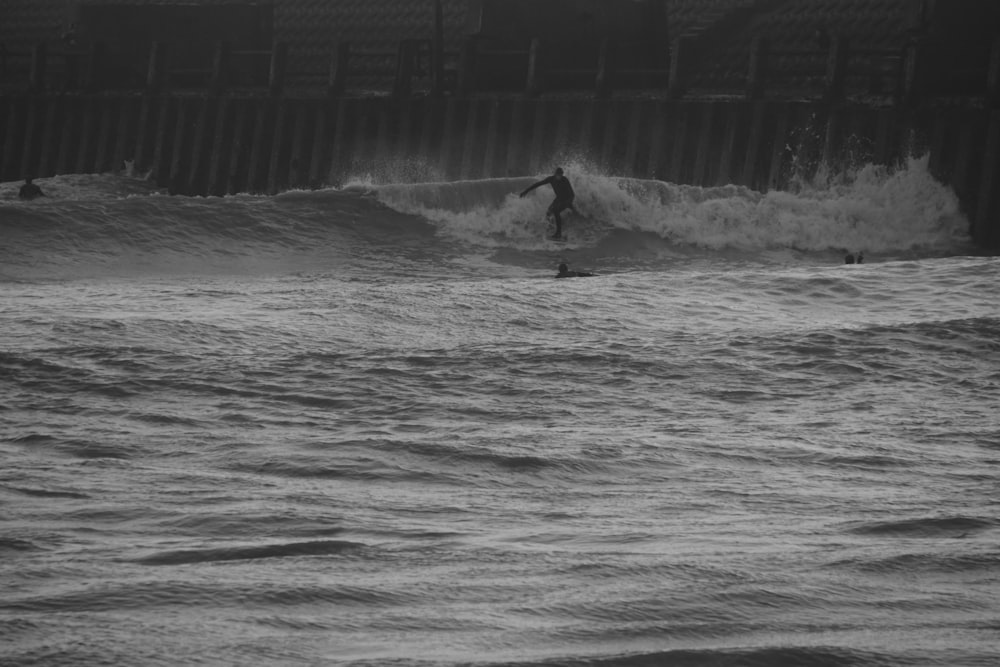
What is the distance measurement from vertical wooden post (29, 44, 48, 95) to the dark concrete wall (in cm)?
39

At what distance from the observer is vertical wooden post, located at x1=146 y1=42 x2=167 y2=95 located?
96.6 ft

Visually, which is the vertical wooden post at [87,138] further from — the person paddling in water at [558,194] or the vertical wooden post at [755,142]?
the vertical wooden post at [755,142]

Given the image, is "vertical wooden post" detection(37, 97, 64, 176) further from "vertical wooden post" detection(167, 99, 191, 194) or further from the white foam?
the white foam

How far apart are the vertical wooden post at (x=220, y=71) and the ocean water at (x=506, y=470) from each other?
11.2 meters

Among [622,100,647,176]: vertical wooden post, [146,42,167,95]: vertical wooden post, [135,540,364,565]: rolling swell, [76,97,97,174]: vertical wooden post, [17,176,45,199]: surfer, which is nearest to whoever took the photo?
[135,540,364,565]: rolling swell

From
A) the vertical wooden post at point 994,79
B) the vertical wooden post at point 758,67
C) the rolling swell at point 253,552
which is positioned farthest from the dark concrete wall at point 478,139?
the rolling swell at point 253,552

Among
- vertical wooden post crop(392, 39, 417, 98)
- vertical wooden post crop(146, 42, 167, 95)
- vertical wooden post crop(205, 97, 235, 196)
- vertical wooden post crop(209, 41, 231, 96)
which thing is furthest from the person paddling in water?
vertical wooden post crop(146, 42, 167, 95)

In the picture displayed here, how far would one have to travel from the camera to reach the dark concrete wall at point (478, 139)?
2056 centimetres

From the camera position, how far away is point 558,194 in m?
21.9

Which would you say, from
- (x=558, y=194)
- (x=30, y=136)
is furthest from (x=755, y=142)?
(x=30, y=136)

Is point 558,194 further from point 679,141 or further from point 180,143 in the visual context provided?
point 180,143

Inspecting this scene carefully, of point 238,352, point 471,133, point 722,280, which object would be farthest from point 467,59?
point 238,352

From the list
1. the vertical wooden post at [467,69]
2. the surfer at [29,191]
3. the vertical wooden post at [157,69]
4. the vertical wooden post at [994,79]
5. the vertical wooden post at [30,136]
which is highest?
the vertical wooden post at [994,79]

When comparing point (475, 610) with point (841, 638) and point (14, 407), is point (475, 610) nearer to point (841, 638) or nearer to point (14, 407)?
point (841, 638)
